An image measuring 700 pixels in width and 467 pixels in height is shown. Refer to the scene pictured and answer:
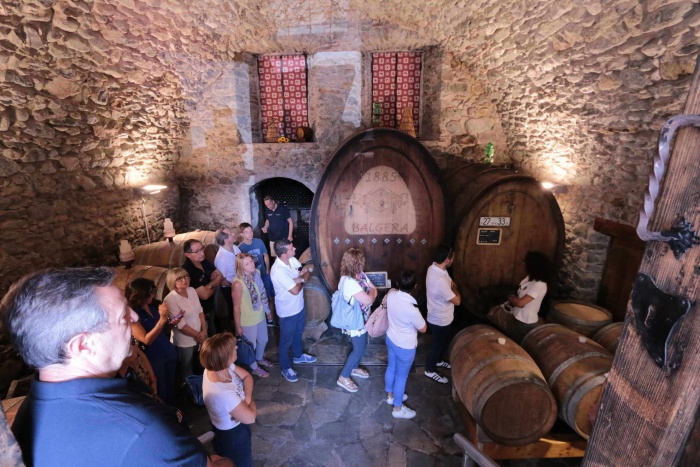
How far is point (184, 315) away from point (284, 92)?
448 centimetres

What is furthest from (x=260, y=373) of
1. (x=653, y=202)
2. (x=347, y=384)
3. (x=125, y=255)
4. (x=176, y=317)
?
(x=653, y=202)

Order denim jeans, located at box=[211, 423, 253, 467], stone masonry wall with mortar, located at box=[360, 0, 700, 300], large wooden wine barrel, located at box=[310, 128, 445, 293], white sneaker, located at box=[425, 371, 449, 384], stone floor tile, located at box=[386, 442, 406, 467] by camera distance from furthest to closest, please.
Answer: white sneaker, located at box=[425, 371, 449, 384] → large wooden wine barrel, located at box=[310, 128, 445, 293] → stone floor tile, located at box=[386, 442, 406, 467] → stone masonry wall with mortar, located at box=[360, 0, 700, 300] → denim jeans, located at box=[211, 423, 253, 467]

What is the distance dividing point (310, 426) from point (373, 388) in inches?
31.3

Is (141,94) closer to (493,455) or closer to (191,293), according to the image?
(191,293)

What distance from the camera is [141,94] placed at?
4520 millimetres

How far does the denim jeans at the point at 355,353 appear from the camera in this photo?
341 cm

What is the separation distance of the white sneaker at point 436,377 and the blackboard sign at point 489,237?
1568 mm

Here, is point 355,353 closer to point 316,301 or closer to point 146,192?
point 316,301

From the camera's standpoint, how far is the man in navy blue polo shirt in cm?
96

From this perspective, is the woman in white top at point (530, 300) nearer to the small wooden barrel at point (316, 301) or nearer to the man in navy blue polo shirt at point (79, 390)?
the small wooden barrel at point (316, 301)

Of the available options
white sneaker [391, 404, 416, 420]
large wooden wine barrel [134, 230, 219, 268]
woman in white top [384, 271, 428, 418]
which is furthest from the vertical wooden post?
large wooden wine barrel [134, 230, 219, 268]

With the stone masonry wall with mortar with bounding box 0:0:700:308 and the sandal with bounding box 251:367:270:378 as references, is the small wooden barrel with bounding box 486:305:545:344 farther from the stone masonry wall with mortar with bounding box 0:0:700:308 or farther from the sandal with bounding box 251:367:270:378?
the sandal with bounding box 251:367:270:378

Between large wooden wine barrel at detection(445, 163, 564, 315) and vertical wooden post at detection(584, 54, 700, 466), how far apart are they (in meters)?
2.57

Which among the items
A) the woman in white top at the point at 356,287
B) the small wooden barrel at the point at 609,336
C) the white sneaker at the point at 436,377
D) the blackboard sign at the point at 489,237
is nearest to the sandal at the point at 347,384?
the woman in white top at the point at 356,287
